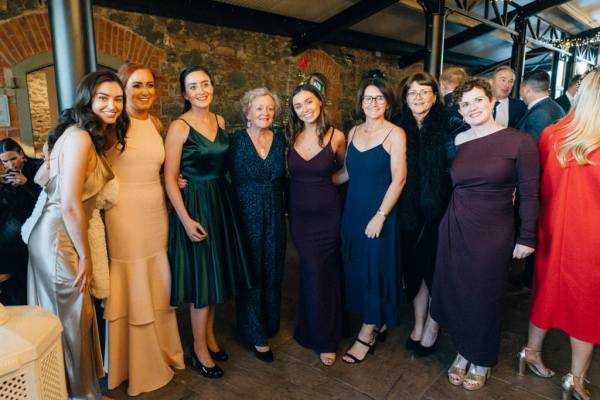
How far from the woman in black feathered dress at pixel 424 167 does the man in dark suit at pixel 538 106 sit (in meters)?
1.43

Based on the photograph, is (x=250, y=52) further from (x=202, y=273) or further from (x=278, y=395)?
(x=278, y=395)

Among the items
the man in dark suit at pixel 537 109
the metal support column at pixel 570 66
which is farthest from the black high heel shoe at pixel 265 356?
the metal support column at pixel 570 66

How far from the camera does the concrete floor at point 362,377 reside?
228 centimetres

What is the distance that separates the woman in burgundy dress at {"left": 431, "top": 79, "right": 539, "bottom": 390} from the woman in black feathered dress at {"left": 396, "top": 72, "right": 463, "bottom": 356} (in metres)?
0.11

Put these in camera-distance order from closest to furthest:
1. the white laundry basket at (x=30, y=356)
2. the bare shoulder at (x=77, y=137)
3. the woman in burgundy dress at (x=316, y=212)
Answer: the white laundry basket at (x=30, y=356), the bare shoulder at (x=77, y=137), the woman in burgundy dress at (x=316, y=212)

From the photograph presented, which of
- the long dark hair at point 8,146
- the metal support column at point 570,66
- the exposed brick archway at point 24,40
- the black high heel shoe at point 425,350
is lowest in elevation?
the black high heel shoe at point 425,350

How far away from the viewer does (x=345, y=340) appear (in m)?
2.85

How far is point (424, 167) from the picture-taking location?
7.68 ft

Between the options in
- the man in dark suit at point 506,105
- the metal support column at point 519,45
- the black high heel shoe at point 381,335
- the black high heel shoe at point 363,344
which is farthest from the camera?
the metal support column at point 519,45

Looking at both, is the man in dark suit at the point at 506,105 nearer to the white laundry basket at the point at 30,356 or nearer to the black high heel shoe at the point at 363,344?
the black high heel shoe at the point at 363,344

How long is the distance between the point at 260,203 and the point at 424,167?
0.96 meters

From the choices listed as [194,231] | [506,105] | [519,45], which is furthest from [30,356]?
[519,45]

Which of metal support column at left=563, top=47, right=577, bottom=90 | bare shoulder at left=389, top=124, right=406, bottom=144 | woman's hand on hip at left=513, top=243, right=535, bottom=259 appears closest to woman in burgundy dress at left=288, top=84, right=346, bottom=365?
bare shoulder at left=389, top=124, right=406, bottom=144

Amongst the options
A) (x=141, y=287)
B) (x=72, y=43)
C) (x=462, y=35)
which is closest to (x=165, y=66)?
(x=72, y=43)
